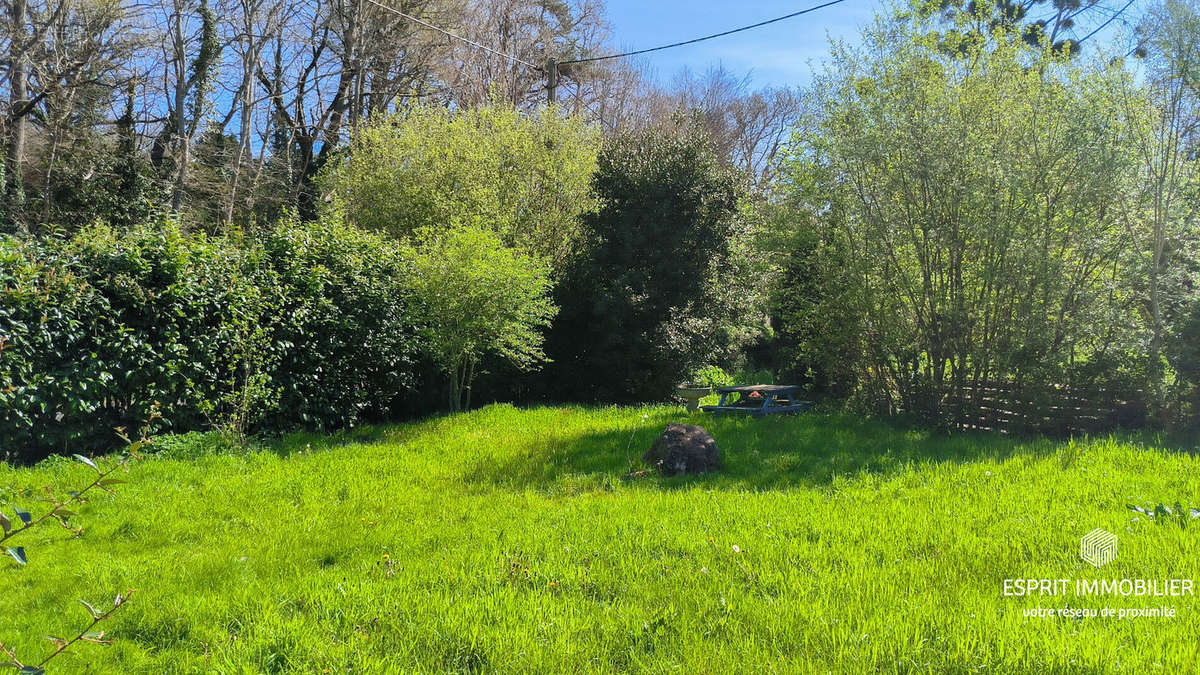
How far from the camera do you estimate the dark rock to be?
679 centimetres

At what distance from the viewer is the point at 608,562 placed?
4.28 m

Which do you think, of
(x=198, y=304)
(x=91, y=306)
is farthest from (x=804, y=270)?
(x=91, y=306)

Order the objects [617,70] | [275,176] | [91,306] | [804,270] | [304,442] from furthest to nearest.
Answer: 1. [617,70]
2. [275,176]
3. [804,270]
4. [304,442]
5. [91,306]

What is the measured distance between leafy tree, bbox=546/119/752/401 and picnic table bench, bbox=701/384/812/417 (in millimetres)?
1934

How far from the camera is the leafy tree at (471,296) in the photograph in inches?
379

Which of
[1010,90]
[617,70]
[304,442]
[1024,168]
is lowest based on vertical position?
[304,442]

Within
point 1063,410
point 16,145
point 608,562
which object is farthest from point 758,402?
point 16,145

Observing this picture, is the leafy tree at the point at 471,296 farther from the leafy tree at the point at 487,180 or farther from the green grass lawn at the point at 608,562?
the leafy tree at the point at 487,180

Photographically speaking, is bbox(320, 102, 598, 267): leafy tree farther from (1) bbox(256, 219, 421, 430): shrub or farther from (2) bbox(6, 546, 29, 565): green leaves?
(2) bbox(6, 546, 29, 565): green leaves

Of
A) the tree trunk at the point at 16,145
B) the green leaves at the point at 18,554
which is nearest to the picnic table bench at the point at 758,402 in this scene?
the green leaves at the point at 18,554

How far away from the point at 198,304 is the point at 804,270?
26.7 ft

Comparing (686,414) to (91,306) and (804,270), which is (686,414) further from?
(91,306)

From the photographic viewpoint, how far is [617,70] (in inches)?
1088

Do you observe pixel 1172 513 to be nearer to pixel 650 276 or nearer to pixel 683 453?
pixel 683 453
